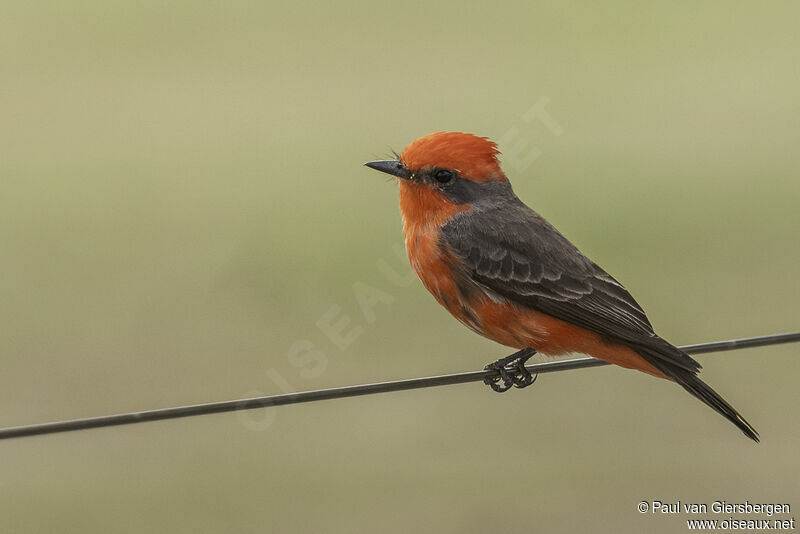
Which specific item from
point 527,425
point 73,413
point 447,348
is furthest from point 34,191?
point 527,425

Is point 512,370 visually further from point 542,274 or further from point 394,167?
point 394,167

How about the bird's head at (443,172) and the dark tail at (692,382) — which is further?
the bird's head at (443,172)

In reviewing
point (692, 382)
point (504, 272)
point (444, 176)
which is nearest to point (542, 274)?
point (504, 272)

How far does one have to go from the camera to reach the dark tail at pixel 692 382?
503 cm

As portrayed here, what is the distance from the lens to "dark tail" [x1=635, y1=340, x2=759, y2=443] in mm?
5031

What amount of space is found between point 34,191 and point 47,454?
4908 millimetres

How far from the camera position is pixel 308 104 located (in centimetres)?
1508

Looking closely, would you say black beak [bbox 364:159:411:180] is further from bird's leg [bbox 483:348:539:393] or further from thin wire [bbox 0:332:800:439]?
thin wire [bbox 0:332:800:439]

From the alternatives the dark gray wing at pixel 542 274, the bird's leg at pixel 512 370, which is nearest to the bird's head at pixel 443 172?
the dark gray wing at pixel 542 274

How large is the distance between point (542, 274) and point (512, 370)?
59 cm

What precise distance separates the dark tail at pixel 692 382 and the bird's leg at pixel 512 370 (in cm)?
74

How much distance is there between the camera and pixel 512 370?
232 inches

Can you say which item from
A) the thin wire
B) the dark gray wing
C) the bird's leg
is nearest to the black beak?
the dark gray wing

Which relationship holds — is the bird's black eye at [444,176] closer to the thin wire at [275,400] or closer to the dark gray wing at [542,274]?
the dark gray wing at [542,274]
